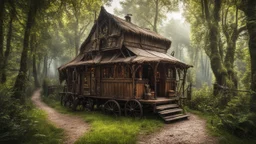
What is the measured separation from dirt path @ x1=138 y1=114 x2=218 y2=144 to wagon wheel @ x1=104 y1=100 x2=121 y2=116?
12.2 ft

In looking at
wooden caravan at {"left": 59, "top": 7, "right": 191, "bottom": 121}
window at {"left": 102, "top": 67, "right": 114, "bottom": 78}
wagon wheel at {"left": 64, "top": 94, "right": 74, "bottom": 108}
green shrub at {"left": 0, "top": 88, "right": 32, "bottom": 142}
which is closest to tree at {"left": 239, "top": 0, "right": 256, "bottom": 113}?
wooden caravan at {"left": 59, "top": 7, "right": 191, "bottom": 121}

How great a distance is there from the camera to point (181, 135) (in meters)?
8.23

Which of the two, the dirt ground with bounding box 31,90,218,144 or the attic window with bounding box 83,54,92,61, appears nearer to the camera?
the dirt ground with bounding box 31,90,218,144

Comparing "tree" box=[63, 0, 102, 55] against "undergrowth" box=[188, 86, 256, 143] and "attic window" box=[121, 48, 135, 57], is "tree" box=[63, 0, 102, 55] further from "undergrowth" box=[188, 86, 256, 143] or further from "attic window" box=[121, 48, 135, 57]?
"undergrowth" box=[188, 86, 256, 143]

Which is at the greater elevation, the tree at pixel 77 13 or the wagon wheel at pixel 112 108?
the tree at pixel 77 13

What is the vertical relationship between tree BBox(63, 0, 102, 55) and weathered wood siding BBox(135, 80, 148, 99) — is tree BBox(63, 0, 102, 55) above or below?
above

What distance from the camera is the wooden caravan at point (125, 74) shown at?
11578 mm

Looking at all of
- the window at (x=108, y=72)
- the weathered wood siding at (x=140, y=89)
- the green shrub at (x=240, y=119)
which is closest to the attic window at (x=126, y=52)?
the window at (x=108, y=72)

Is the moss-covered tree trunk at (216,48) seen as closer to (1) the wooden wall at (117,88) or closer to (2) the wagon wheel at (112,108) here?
(1) the wooden wall at (117,88)

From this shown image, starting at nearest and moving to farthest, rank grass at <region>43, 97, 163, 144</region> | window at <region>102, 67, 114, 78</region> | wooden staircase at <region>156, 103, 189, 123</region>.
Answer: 1. grass at <region>43, 97, 163, 144</region>
2. wooden staircase at <region>156, 103, 189, 123</region>
3. window at <region>102, 67, 114, 78</region>

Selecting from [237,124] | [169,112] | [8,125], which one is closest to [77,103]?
[169,112]

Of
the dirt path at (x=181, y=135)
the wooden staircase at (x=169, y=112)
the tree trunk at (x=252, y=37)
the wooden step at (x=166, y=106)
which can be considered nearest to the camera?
the dirt path at (x=181, y=135)

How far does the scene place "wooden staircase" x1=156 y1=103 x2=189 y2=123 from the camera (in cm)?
1081

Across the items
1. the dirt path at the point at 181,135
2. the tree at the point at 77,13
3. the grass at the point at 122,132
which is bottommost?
the dirt path at the point at 181,135
